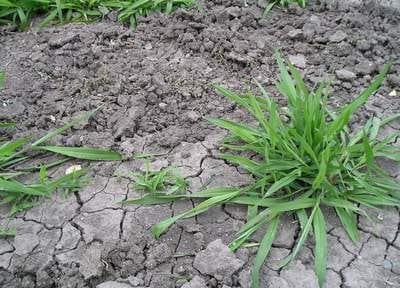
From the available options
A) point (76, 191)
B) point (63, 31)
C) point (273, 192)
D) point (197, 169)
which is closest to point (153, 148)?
point (197, 169)

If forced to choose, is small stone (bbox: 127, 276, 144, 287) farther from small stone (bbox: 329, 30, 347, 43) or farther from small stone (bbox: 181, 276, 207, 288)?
small stone (bbox: 329, 30, 347, 43)

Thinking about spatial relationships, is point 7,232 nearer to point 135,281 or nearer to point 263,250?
point 135,281

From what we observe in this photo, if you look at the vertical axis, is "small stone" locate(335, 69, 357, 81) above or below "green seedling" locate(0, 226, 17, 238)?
above

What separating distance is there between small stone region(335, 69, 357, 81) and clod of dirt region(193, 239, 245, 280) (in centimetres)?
132

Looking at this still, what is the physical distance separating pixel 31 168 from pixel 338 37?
199 centimetres

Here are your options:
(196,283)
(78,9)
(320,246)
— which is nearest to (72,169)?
(196,283)

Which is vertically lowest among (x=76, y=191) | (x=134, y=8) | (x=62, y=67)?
(x=76, y=191)

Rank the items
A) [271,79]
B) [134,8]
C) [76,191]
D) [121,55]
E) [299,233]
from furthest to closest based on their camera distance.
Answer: [134,8]
[121,55]
[271,79]
[76,191]
[299,233]

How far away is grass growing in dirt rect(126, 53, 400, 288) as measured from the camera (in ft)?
7.36

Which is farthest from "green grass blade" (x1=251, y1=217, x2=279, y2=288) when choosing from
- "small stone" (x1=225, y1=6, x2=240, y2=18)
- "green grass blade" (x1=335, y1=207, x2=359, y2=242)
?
"small stone" (x1=225, y1=6, x2=240, y2=18)

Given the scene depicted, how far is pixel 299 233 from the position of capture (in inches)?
89.1

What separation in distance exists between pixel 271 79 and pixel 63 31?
142cm

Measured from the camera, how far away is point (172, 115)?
2.82 meters

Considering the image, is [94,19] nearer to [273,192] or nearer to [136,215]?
[136,215]
